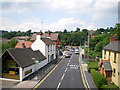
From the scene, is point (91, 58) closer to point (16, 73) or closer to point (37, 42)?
point (37, 42)

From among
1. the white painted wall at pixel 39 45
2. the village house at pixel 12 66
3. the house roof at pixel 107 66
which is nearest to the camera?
the village house at pixel 12 66

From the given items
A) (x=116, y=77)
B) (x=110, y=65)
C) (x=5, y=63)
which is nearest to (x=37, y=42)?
(x=5, y=63)

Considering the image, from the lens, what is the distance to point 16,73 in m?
19.7

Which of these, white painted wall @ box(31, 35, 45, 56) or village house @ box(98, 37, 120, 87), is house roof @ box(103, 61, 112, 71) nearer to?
village house @ box(98, 37, 120, 87)

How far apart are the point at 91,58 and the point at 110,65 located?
16.5 meters

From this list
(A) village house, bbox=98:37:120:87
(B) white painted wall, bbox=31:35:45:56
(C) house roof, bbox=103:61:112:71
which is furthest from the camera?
(B) white painted wall, bbox=31:35:45:56

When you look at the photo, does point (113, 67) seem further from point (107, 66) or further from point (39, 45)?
point (39, 45)

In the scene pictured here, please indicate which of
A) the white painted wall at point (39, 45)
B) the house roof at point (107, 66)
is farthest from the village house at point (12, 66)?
the house roof at point (107, 66)

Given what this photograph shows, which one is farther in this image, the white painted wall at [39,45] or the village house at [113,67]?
the white painted wall at [39,45]

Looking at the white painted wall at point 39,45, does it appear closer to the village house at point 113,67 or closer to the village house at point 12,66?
the village house at point 12,66

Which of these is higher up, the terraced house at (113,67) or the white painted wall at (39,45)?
the white painted wall at (39,45)

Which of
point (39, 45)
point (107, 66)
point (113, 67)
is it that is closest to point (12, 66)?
point (39, 45)

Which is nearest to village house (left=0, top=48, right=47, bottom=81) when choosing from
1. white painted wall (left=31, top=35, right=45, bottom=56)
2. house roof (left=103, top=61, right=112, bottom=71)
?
white painted wall (left=31, top=35, right=45, bottom=56)

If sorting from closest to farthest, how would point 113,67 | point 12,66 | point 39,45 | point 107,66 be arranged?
point 113,67, point 12,66, point 107,66, point 39,45
